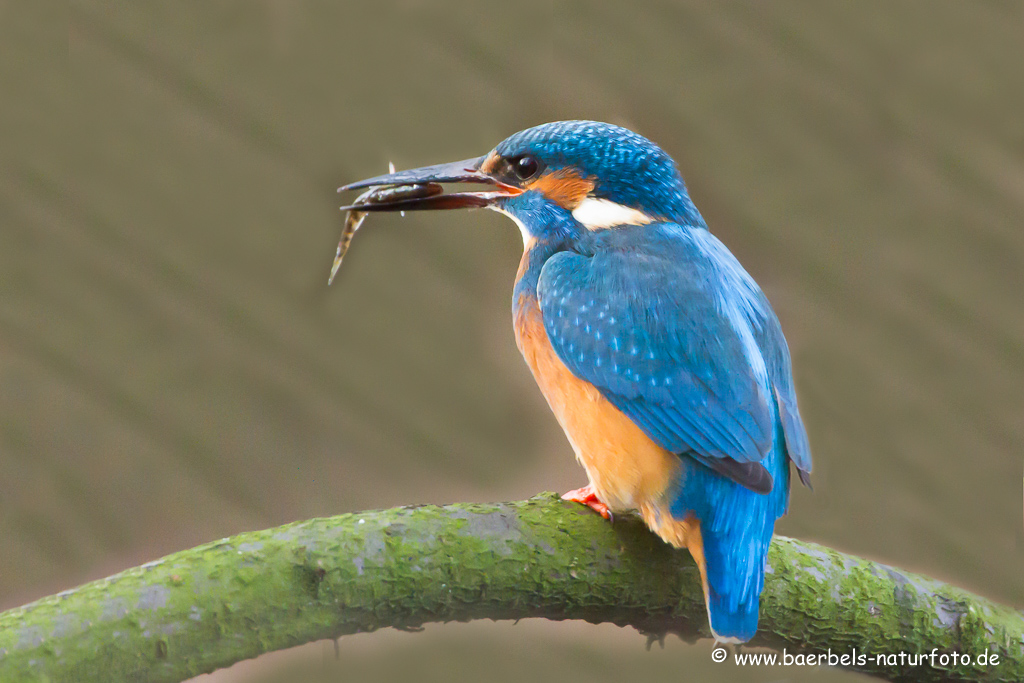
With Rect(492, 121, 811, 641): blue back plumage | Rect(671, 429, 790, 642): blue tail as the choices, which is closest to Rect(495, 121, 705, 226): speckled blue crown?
Rect(492, 121, 811, 641): blue back plumage

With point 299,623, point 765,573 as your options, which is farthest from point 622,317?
point 299,623

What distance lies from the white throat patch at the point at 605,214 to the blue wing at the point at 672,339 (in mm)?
51

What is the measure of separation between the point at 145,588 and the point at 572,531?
580mm

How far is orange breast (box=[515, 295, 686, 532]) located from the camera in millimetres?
1238

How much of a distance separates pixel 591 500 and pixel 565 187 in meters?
0.52

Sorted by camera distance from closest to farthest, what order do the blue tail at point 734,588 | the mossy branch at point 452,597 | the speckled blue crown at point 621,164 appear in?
the mossy branch at point 452,597
the blue tail at point 734,588
the speckled blue crown at point 621,164

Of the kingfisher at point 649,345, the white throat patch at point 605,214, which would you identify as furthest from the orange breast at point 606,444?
the white throat patch at point 605,214

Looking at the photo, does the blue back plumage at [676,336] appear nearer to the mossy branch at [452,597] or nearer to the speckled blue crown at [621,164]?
the speckled blue crown at [621,164]

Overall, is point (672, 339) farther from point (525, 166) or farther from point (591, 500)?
point (525, 166)

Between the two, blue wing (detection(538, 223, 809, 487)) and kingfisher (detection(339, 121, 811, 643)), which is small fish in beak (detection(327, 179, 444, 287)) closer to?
kingfisher (detection(339, 121, 811, 643))

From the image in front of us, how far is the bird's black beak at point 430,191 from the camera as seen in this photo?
55.6 inches

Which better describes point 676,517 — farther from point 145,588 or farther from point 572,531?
point 145,588

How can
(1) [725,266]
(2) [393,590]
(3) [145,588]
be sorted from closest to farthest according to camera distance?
1. (3) [145,588]
2. (2) [393,590]
3. (1) [725,266]

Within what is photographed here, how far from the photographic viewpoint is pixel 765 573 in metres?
1.30
